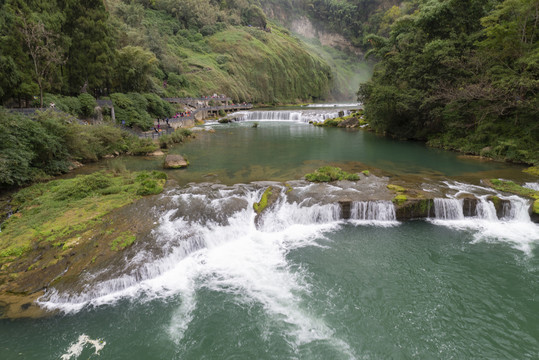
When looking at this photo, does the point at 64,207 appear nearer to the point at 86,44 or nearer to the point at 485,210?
the point at 485,210

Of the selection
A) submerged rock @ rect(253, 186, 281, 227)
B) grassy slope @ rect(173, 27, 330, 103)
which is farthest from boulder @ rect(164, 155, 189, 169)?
grassy slope @ rect(173, 27, 330, 103)

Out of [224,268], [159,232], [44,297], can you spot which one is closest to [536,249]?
[224,268]

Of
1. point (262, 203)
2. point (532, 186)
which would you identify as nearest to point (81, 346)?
point (262, 203)

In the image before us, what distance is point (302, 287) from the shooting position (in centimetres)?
880

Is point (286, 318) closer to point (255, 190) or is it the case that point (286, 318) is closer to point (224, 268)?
point (224, 268)

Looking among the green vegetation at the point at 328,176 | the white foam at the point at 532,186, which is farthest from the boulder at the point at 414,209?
the white foam at the point at 532,186

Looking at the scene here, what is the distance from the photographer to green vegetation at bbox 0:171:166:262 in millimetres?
9547

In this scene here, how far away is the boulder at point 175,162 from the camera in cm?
1922

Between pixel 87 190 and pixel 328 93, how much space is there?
10826cm

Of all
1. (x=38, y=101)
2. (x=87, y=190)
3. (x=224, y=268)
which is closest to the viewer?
(x=224, y=268)

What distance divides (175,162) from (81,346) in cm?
1392

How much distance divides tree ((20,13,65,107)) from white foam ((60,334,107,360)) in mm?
21983

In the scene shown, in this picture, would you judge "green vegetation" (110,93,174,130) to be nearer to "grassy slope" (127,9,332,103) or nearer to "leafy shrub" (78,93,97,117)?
"leafy shrub" (78,93,97,117)

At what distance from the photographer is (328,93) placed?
111 meters
